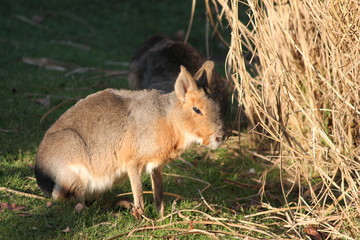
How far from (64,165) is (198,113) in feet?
3.26

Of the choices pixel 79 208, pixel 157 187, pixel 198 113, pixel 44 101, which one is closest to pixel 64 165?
pixel 79 208

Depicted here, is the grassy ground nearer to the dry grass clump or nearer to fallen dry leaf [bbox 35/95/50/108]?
fallen dry leaf [bbox 35/95/50/108]

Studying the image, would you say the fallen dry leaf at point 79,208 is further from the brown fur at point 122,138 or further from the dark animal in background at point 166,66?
the dark animal in background at point 166,66

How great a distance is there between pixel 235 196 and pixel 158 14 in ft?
20.0

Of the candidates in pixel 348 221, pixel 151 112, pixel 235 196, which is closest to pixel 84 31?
pixel 235 196

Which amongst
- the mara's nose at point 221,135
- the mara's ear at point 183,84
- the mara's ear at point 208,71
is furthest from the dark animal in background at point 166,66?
the mara's nose at point 221,135

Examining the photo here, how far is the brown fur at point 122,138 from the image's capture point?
3879mm

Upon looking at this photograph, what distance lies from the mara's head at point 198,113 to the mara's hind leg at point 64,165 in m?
0.74

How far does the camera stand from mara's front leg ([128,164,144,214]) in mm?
3922

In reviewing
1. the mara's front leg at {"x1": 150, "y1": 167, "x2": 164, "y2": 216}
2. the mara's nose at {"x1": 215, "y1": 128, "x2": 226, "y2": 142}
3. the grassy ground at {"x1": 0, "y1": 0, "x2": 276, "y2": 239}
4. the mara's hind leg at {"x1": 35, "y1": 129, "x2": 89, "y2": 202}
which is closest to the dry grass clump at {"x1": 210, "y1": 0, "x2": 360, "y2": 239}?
the mara's nose at {"x1": 215, "y1": 128, "x2": 226, "y2": 142}

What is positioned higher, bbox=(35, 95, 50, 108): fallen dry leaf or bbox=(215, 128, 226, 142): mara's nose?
bbox=(215, 128, 226, 142): mara's nose

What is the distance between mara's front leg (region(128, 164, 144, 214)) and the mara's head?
1.40 ft

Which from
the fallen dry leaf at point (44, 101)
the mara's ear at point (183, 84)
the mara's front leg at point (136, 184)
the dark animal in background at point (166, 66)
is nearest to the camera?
the mara's ear at point (183, 84)

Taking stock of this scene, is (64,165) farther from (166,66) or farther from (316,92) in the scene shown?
(166,66)
